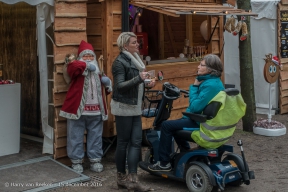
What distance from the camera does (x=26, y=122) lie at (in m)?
7.98

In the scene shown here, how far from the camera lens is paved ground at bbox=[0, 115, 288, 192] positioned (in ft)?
19.7

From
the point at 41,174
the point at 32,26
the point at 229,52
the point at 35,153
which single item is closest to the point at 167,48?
the point at 229,52

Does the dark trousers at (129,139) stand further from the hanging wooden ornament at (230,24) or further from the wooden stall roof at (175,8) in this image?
the hanging wooden ornament at (230,24)

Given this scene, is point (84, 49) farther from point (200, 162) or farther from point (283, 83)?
point (283, 83)

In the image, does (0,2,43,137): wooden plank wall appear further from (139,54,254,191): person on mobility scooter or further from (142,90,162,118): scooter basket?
(139,54,254,191): person on mobility scooter

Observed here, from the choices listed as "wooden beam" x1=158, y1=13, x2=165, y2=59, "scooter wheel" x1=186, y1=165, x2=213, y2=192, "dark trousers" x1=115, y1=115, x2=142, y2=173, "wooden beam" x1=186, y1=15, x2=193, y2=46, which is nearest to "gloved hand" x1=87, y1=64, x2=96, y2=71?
"dark trousers" x1=115, y1=115, x2=142, y2=173

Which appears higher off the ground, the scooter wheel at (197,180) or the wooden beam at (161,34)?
the wooden beam at (161,34)

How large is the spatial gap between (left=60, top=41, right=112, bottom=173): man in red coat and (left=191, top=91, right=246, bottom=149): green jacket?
154 cm

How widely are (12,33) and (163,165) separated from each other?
347 cm

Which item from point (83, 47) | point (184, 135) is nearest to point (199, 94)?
point (184, 135)

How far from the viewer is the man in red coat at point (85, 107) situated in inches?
250

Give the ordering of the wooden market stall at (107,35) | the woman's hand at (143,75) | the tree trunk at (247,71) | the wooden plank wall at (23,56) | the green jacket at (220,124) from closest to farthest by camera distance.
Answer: the woman's hand at (143,75) → the green jacket at (220,124) → the wooden market stall at (107,35) → the wooden plank wall at (23,56) → the tree trunk at (247,71)

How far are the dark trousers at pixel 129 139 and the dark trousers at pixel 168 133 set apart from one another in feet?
1.07

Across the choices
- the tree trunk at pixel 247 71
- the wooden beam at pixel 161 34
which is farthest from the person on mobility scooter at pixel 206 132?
the wooden beam at pixel 161 34
